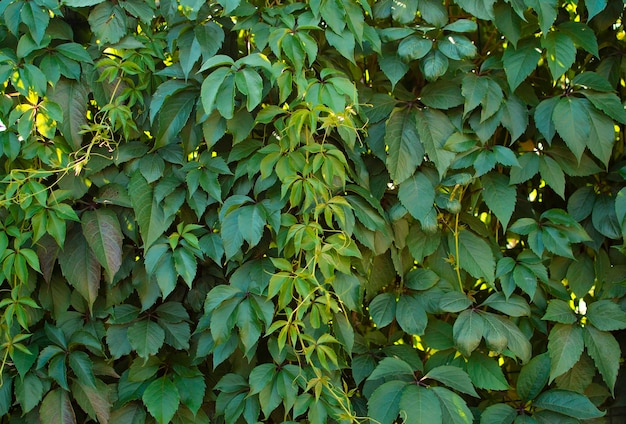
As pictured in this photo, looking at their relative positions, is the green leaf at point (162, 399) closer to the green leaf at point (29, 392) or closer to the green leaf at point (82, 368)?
the green leaf at point (82, 368)

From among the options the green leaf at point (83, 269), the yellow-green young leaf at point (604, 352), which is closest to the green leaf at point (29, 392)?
the green leaf at point (83, 269)

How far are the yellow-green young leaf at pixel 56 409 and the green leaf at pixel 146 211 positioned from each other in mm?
431

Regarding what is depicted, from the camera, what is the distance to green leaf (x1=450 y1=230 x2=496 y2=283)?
5.87ft

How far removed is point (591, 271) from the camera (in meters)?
1.88

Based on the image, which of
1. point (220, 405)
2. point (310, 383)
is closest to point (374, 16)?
point (310, 383)

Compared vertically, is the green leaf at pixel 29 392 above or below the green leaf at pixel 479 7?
below

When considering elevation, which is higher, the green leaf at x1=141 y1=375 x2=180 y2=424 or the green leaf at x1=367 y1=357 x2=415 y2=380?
the green leaf at x1=367 y1=357 x2=415 y2=380

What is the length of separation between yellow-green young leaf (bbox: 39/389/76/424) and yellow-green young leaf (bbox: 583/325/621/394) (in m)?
1.29

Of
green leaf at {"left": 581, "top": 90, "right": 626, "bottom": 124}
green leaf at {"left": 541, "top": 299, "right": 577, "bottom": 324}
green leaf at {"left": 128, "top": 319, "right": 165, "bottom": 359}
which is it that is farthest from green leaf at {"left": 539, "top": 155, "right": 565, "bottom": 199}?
green leaf at {"left": 128, "top": 319, "right": 165, "bottom": 359}

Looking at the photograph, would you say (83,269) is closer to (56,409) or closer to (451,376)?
(56,409)

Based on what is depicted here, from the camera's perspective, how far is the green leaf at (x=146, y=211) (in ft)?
5.64

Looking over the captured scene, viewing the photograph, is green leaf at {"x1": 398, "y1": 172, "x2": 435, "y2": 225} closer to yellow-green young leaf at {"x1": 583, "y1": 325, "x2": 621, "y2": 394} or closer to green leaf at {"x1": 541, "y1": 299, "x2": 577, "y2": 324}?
green leaf at {"x1": 541, "y1": 299, "x2": 577, "y2": 324}

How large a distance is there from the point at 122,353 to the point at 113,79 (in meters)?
0.69

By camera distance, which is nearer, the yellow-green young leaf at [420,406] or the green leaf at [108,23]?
the yellow-green young leaf at [420,406]
